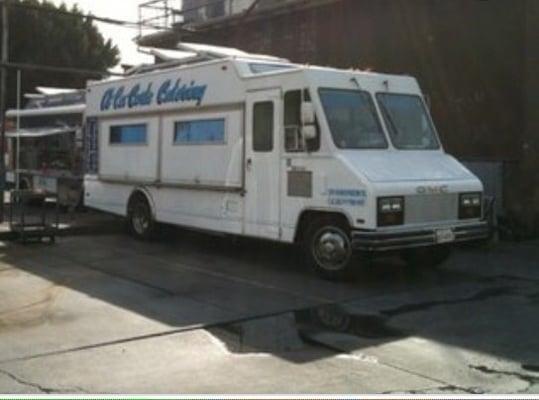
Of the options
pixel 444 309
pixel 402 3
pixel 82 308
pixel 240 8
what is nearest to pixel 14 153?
pixel 240 8

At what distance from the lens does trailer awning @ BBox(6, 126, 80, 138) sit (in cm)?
2039

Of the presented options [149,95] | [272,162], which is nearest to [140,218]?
[149,95]

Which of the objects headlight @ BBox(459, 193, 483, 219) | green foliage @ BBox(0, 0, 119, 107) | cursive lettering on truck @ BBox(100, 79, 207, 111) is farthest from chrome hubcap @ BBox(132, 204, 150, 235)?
green foliage @ BBox(0, 0, 119, 107)

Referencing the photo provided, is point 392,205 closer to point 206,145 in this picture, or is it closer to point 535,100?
point 206,145

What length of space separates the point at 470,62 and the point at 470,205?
233 inches

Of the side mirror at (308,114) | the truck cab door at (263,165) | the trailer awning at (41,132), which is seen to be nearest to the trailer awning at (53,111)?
the trailer awning at (41,132)

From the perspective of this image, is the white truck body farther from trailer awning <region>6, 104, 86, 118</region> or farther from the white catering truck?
trailer awning <region>6, 104, 86, 118</region>

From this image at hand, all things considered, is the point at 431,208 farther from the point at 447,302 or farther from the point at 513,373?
the point at 513,373

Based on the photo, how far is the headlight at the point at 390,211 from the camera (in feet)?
33.6

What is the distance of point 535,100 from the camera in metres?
15.4

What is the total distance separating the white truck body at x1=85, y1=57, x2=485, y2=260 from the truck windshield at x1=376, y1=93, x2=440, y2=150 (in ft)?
0.20

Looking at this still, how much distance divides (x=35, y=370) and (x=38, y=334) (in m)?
1.28

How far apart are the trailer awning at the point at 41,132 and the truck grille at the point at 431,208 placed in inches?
447

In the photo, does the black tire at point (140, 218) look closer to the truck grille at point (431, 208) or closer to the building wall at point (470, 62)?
the truck grille at point (431, 208)
